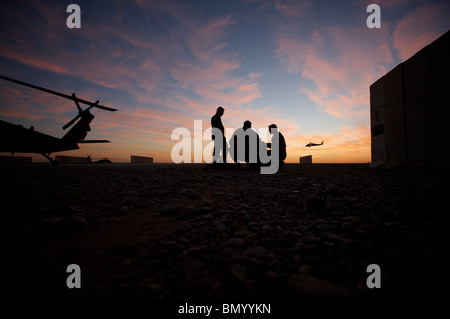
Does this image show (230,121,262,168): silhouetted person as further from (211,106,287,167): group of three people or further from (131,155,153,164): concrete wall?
(131,155,153,164): concrete wall

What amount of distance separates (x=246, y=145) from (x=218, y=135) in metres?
1.61

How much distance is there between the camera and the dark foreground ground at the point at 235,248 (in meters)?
1.43

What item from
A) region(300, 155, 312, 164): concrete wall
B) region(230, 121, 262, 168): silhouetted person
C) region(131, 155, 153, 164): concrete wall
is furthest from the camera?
region(131, 155, 153, 164): concrete wall

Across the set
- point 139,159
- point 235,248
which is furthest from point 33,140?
point 235,248

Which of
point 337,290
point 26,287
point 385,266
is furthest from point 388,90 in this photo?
point 26,287

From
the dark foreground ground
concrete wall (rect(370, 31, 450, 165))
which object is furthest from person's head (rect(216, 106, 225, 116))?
concrete wall (rect(370, 31, 450, 165))

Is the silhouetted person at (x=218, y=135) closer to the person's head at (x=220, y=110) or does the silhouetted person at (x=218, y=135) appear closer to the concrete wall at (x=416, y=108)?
the person's head at (x=220, y=110)

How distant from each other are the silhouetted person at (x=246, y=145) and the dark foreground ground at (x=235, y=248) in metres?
6.43

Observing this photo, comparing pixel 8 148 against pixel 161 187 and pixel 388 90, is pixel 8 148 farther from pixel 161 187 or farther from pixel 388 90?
pixel 388 90

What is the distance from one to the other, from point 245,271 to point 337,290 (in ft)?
2.31

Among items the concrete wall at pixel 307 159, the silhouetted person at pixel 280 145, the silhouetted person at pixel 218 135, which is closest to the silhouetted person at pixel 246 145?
the silhouetted person at pixel 218 135

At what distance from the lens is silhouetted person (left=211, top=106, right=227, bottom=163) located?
10.1 meters

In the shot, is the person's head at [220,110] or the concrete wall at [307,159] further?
the concrete wall at [307,159]

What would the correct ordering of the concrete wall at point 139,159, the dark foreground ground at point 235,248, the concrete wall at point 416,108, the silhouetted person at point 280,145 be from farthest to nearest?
the concrete wall at point 139,159, the silhouetted person at point 280,145, the concrete wall at point 416,108, the dark foreground ground at point 235,248
